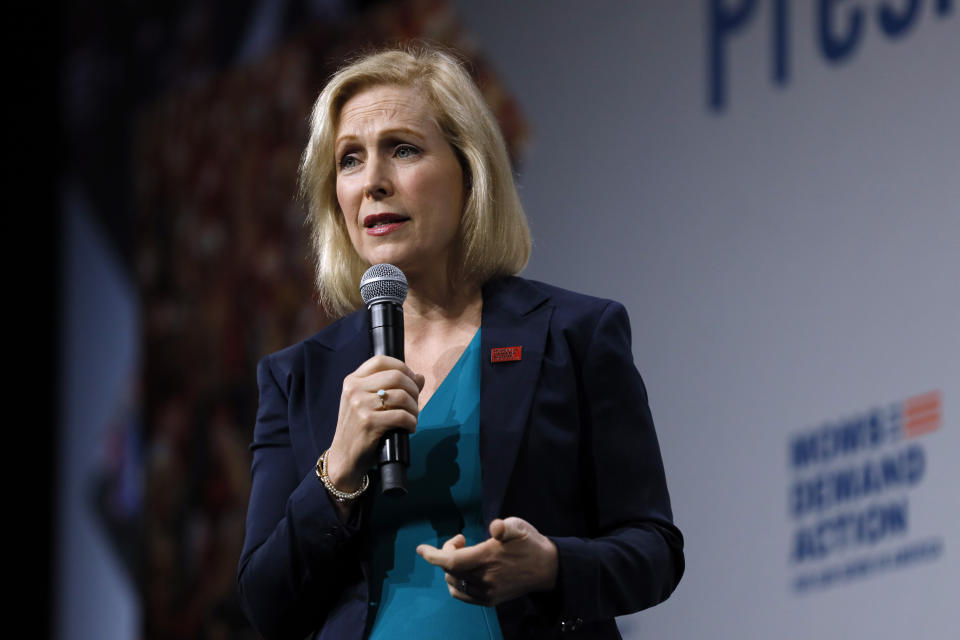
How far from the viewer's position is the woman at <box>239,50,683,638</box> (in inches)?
61.6

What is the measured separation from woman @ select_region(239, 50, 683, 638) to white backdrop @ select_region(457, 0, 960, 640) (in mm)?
1502

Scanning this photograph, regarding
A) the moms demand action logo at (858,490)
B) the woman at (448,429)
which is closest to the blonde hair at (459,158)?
the woman at (448,429)

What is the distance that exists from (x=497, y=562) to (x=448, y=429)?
0.28 metres

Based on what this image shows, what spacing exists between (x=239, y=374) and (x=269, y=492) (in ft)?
11.0

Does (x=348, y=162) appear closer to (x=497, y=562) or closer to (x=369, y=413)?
(x=369, y=413)

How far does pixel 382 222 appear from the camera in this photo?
1.79 meters

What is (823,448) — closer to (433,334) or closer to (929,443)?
(929,443)

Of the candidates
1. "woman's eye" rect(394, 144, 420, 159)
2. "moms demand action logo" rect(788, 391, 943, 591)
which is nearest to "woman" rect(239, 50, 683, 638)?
"woman's eye" rect(394, 144, 420, 159)

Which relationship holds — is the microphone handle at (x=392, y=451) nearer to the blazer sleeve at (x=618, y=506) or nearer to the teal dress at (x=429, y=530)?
the teal dress at (x=429, y=530)

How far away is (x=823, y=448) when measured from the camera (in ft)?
10.5

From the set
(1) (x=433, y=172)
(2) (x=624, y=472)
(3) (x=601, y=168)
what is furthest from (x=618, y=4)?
(2) (x=624, y=472)

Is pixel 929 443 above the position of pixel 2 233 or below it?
below

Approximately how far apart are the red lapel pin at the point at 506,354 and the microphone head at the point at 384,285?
13cm

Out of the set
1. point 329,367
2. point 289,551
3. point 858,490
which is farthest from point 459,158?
point 858,490
